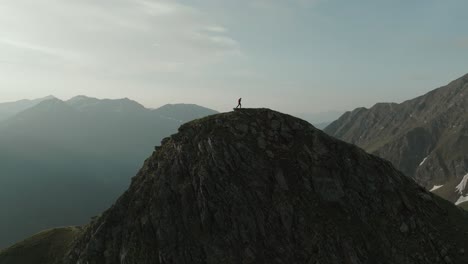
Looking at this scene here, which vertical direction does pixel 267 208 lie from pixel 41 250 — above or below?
above

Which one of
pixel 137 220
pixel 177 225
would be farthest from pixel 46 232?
pixel 177 225

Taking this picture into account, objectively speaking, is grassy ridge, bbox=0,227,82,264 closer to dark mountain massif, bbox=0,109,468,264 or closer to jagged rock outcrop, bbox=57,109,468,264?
dark mountain massif, bbox=0,109,468,264

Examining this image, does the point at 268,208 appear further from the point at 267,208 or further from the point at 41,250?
the point at 41,250

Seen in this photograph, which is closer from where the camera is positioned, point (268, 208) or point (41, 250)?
point (268, 208)

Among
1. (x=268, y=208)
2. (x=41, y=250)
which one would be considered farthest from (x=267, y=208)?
(x=41, y=250)

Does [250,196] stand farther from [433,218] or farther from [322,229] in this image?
[433,218]

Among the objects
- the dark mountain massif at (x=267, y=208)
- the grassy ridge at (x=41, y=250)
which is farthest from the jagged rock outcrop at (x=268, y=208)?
the grassy ridge at (x=41, y=250)

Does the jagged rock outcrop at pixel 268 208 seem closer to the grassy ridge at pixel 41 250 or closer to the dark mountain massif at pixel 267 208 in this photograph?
the dark mountain massif at pixel 267 208
